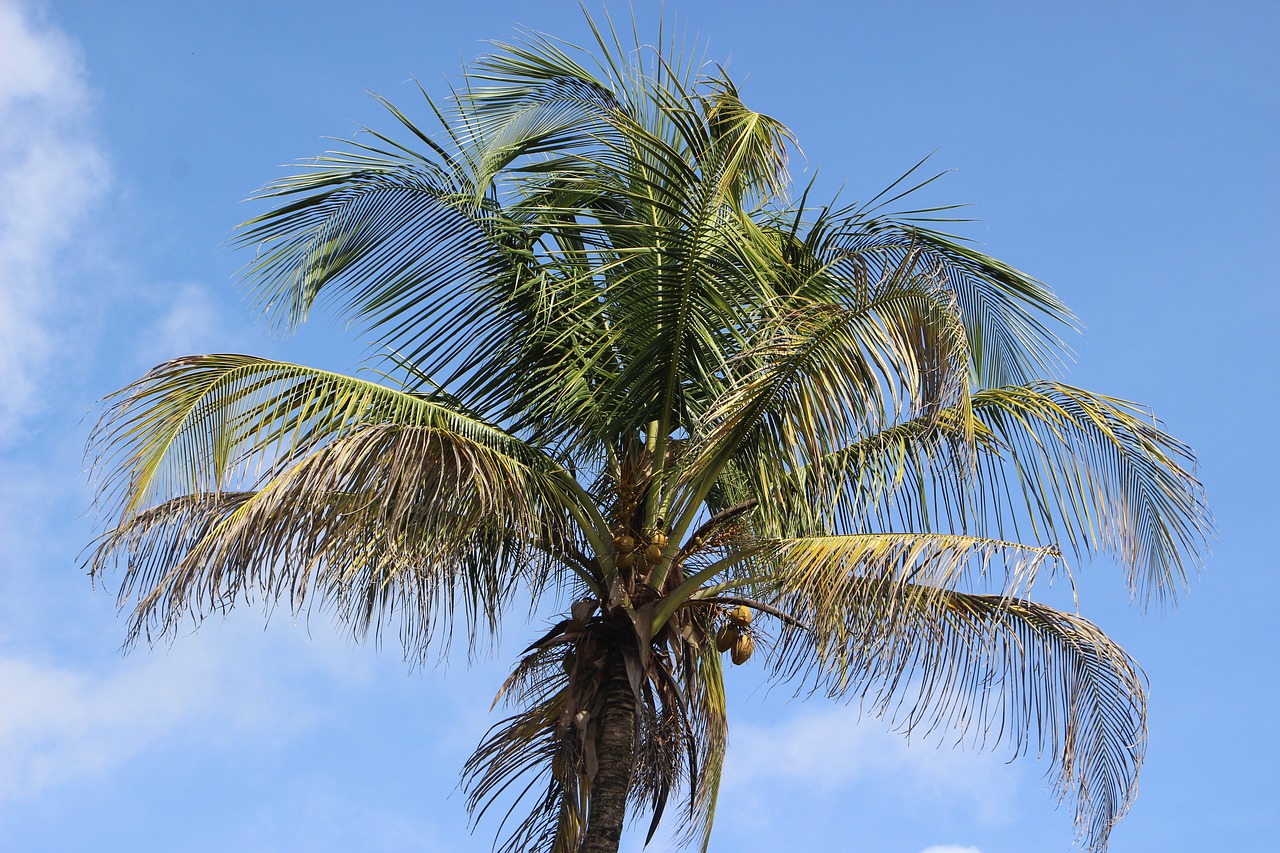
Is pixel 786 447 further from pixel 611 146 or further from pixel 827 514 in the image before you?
pixel 611 146

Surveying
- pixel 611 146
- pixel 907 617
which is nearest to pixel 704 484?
pixel 907 617

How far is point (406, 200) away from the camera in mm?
8953

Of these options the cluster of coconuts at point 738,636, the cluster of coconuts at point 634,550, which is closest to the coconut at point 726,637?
the cluster of coconuts at point 738,636

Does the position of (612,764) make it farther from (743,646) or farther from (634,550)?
(634,550)

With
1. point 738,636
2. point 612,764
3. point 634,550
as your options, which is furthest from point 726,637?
point 612,764

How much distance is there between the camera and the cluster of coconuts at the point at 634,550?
7797mm

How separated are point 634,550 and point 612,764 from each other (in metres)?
1.16

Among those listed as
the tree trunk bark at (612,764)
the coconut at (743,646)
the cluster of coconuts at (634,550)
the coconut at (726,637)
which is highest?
the cluster of coconuts at (634,550)

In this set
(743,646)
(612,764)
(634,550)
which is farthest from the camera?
(743,646)

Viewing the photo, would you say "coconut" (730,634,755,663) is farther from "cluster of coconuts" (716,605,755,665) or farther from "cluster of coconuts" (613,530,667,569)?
"cluster of coconuts" (613,530,667,569)

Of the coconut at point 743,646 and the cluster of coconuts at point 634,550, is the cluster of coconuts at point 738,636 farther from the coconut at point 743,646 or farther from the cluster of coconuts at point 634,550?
the cluster of coconuts at point 634,550

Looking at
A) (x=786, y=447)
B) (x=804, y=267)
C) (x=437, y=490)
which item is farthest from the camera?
(x=804, y=267)

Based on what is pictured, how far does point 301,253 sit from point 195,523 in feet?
7.11

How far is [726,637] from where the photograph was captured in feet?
26.9
